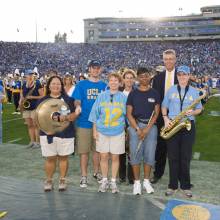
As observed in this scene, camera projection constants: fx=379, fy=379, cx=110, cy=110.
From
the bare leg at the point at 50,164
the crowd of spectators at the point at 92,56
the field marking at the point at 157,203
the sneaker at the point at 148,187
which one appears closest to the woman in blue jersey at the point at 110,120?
the sneaker at the point at 148,187

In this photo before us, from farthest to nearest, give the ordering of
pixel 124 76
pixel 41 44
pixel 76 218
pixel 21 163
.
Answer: pixel 41 44 < pixel 21 163 < pixel 124 76 < pixel 76 218

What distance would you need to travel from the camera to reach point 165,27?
8344cm

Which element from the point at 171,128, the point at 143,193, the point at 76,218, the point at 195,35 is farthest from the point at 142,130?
the point at 195,35

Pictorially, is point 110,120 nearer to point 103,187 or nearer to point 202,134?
point 103,187

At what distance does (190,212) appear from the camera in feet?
14.7

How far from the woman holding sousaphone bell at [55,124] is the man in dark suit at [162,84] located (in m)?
1.29

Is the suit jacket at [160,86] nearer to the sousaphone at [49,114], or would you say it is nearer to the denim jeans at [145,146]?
the denim jeans at [145,146]

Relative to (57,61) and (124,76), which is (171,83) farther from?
(57,61)

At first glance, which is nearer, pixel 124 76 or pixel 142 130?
pixel 142 130

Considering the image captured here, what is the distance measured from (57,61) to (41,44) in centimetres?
913

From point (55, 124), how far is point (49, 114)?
0.52 ft

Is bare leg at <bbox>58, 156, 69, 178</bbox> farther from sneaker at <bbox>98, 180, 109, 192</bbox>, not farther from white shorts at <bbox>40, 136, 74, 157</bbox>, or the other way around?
sneaker at <bbox>98, 180, 109, 192</bbox>

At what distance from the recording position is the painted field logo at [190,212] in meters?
4.32

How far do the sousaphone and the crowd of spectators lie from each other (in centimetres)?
5048
